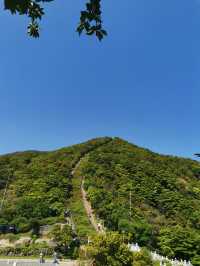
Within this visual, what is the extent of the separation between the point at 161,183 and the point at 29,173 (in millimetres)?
32179

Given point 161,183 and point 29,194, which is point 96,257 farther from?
point 161,183

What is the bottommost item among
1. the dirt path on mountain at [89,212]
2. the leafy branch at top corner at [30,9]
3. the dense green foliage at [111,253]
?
the dense green foliage at [111,253]

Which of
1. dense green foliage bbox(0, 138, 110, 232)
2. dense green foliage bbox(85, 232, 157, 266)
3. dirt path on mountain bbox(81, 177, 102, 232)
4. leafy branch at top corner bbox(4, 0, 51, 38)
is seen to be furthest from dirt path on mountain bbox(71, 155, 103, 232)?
leafy branch at top corner bbox(4, 0, 51, 38)

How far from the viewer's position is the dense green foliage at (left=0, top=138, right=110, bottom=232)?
217 ft

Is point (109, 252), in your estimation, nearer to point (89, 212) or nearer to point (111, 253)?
point (111, 253)

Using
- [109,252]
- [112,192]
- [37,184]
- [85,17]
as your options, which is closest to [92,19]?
[85,17]

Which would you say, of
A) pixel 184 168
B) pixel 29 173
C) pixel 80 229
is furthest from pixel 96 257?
pixel 184 168

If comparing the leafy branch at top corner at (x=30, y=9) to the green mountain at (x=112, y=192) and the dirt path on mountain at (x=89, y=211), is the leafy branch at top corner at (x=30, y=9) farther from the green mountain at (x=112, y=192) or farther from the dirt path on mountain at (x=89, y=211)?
the dirt path on mountain at (x=89, y=211)

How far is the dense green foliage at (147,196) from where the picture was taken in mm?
55394

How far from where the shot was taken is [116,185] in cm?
8681

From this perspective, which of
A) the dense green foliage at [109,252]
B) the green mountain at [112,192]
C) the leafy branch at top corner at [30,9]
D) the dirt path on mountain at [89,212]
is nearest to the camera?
the leafy branch at top corner at [30,9]

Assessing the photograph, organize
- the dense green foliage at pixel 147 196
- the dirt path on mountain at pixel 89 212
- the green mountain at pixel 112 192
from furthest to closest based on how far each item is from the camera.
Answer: the dirt path on mountain at pixel 89 212, the green mountain at pixel 112 192, the dense green foliage at pixel 147 196

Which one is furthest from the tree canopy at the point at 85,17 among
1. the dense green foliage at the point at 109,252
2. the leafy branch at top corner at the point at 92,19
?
the dense green foliage at the point at 109,252

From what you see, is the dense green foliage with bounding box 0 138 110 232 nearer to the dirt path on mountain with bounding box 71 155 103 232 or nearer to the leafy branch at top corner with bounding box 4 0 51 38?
the dirt path on mountain with bounding box 71 155 103 232
